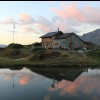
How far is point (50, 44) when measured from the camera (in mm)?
109312

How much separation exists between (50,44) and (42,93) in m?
75.3

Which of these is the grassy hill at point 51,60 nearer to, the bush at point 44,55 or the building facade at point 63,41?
the bush at point 44,55

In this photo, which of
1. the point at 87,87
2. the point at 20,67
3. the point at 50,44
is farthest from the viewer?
the point at 50,44

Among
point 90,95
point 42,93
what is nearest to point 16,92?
point 42,93

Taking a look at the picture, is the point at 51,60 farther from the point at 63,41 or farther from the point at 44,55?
the point at 63,41

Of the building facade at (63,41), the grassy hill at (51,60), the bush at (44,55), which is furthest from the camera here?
the building facade at (63,41)

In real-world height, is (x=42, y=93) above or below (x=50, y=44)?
below

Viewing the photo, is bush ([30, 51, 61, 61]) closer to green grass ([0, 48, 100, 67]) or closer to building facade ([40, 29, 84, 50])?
green grass ([0, 48, 100, 67])

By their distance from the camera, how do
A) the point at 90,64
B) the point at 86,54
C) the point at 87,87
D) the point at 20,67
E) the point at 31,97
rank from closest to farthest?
the point at 31,97 < the point at 87,87 < the point at 20,67 < the point at 90,64 < the point at 86,54

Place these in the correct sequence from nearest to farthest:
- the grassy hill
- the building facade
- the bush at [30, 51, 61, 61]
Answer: the grassy hill → the bush at [30, 51, 61, 61] → the building facade

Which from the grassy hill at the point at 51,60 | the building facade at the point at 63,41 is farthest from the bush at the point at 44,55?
the building facade at the point at 63,41

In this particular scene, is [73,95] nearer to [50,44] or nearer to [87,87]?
[87,87]

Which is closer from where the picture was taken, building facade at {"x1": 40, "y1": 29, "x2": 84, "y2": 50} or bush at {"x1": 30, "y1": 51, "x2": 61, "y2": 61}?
bush at {"x1": 30, "y1": 51, "x2": 61, "y2": 61}

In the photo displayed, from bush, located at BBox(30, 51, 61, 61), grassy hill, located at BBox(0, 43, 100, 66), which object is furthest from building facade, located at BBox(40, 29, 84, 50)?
bush, located at BBox(30, 51, 61, 61)
